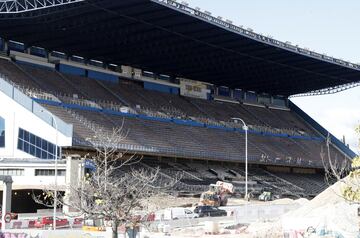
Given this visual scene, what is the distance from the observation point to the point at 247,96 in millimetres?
102375

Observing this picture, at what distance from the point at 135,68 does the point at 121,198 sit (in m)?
64.2

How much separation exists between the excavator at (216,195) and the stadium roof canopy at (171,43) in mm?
17906

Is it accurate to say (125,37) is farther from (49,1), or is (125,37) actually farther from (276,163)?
(276,163)

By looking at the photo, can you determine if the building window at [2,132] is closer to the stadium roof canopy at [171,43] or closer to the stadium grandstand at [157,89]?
the stadium grandstand at [157,89]

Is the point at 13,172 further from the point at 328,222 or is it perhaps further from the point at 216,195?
the point at 328,222

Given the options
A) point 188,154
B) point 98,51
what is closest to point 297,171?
point 188,154

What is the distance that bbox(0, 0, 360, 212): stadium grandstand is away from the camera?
5791cm

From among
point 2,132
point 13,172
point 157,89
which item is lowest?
point 13,172

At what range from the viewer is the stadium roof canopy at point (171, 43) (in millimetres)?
61938

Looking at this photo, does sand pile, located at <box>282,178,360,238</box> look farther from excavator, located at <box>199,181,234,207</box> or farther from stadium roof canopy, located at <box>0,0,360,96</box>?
stadium roof canopy, located at <box>0,0,360,96</box>

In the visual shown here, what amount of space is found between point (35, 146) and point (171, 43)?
79.4 feet

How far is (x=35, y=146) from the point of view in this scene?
56.7 meters

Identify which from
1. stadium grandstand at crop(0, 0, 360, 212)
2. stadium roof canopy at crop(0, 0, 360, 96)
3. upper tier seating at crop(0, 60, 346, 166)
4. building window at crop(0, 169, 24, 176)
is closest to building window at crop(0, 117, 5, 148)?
stadium grandstand at crop(0, 0, 360, 212)

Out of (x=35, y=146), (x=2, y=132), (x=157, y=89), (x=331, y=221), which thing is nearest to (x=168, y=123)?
(x=157, y=89)
